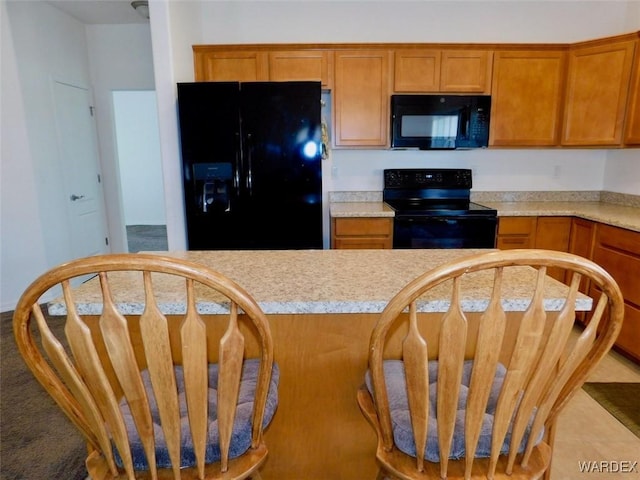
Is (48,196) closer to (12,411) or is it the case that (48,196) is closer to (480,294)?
(12,411)

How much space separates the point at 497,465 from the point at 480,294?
416mm

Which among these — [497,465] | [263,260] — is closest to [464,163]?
[263,260]

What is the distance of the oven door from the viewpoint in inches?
120

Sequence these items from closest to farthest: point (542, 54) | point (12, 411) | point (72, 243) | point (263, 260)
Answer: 1. point (263, 260)
2. point (12, 411)
3. point (542, 54)
4. point (72, 243)

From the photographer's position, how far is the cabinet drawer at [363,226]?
3082 millimetres

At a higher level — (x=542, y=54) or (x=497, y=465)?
(x=542, y=54)

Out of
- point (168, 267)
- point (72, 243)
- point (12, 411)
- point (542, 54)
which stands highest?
point (542, 54)

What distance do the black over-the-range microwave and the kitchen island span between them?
1.95 m

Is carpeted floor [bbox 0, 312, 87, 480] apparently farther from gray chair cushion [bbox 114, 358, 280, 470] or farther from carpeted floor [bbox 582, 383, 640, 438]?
carpeted floor [bbox 582, 383, 640, 438]

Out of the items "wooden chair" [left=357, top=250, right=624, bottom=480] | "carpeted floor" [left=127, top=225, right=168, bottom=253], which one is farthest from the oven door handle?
"carpeted floor" [left=127, top=225, right=168, bottom=253]

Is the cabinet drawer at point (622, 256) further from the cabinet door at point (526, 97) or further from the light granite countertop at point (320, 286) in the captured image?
the light granite countertop at point (320, 286)

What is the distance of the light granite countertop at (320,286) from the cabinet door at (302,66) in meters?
2.14

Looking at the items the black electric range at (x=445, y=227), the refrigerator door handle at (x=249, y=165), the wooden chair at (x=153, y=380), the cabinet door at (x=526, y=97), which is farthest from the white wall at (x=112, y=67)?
the wooden chair at (x=153, y=380)

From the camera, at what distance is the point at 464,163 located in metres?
3.65
